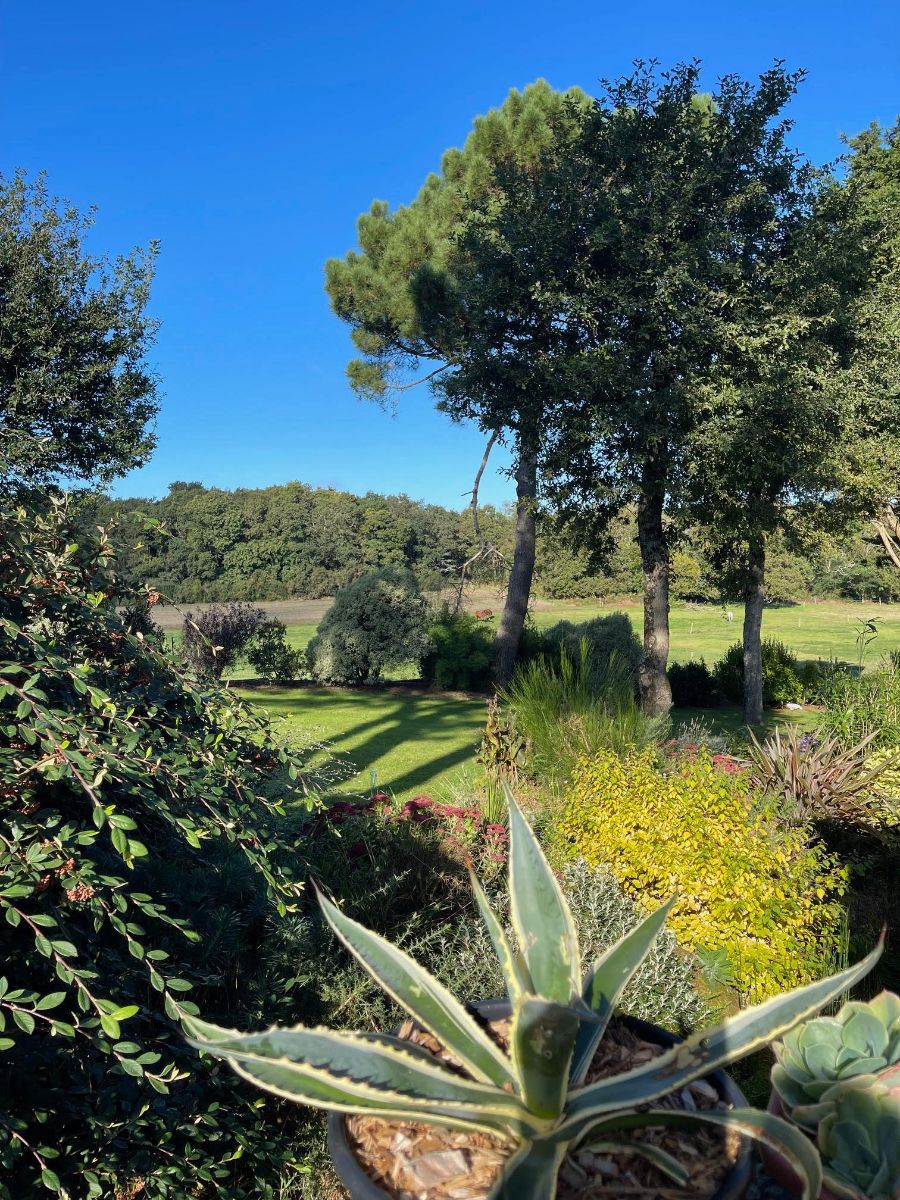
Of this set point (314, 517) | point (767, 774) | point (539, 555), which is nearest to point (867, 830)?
point (767, 774)

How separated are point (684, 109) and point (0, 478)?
12.1 m

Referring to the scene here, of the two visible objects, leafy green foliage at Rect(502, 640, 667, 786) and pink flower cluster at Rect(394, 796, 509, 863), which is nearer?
pink flower cluster at Rect(394, 796, 509, 863)

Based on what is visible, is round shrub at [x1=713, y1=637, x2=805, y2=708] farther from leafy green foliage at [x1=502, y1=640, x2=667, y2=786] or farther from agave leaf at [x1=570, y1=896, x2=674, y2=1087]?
agave leaf at [x1=570, y1=896, x2=674, y2=1087]

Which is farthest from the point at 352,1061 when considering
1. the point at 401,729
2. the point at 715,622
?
the point at 715,622

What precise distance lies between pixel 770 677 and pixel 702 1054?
16.1m

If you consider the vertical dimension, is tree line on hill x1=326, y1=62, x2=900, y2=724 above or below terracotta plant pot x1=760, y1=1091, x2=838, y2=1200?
above

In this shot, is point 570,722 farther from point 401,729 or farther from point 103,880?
point 401,729

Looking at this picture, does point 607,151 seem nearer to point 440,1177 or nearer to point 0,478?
point 0,478

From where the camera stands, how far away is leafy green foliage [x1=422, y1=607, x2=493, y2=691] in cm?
1720

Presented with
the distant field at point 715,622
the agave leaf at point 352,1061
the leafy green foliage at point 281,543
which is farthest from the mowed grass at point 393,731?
the leafy green foliage at point 281,543

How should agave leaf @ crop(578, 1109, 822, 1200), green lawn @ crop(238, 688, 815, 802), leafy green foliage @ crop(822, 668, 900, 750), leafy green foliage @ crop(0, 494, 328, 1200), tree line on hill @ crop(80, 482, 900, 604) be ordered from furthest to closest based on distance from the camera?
tree line on hill @ crop(80, 482, 900, 604), green lawn @ crop(238, 688, 815, 802), leafy green foliage @ crop(822, 668, 900, 750), leafy green foliage @ crop(0, 494, 328, 1200), agave leaf @ crop(578, 1109, 822, 1200)

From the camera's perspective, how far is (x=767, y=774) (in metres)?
5.86

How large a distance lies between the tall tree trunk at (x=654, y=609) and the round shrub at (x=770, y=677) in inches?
177

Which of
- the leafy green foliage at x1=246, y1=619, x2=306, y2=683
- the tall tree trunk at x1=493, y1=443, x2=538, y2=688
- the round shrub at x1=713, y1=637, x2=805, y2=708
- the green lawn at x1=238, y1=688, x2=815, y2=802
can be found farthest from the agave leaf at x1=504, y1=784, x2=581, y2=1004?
the leafy green foliage at x1=246, y1=619, x2=306, y2=683
